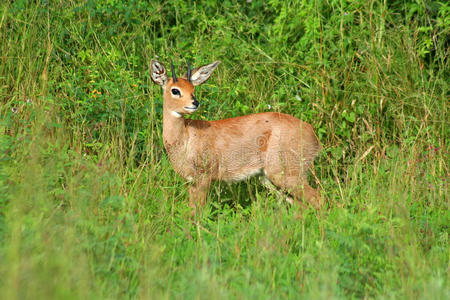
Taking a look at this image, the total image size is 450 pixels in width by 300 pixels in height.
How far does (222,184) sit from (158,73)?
1266 mm

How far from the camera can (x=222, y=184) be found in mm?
→ 6566

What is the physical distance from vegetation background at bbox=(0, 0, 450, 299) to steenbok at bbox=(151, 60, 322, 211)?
7.9 inches

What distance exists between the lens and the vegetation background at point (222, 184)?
3.84 meters

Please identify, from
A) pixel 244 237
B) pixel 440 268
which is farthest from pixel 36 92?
pixel 440 268

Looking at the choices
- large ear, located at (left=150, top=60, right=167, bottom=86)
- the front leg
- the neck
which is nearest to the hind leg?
the front leg

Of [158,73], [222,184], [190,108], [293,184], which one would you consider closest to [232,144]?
[222,184]

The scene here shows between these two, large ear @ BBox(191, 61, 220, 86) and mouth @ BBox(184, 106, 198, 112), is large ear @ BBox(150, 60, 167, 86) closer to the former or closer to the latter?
large ear @ BBox(191, 61, 220, 86)

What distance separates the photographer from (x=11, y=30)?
696 centimetres

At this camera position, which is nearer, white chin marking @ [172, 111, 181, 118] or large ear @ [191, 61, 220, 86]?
white chin marking @ [172, 111, 181, 118]

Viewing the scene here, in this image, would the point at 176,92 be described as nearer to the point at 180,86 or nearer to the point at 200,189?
the point at 180,86

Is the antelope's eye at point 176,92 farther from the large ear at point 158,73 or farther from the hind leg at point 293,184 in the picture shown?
the hind leg at point 293,184

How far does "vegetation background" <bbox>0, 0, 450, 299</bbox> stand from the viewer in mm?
3836

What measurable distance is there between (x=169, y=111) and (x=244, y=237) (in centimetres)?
201

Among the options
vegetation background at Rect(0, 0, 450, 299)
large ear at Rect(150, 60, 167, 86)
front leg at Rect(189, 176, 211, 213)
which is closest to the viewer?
vegetation background at Rect(0, 0, 450, 299)
